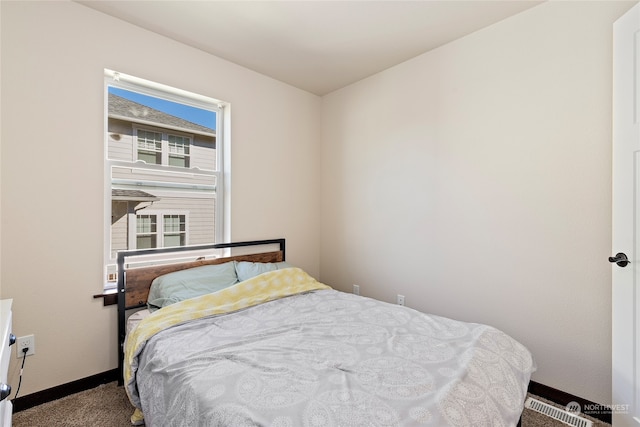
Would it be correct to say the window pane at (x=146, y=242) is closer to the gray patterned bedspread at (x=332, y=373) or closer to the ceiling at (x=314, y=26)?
the gray patterned bedspread at (x=332, y=373)

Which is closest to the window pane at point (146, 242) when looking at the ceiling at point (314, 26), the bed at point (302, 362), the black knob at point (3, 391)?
the bed at point (302, 362)

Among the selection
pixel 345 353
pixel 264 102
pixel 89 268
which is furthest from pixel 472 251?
pixel 89 268

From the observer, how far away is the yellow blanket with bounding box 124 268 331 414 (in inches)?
64.5

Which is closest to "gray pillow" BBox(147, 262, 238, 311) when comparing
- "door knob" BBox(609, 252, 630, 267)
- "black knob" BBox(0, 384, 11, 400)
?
"black knob" BBox(0, 384, 11, 400)

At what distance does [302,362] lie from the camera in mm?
1321

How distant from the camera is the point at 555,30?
1.91 m

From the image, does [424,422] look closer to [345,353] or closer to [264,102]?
[345,353]

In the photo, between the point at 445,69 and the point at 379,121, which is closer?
the point at 445,69

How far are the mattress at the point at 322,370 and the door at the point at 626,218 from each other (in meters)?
0.52

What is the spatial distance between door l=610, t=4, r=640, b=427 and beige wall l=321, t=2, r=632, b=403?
0.20 meters

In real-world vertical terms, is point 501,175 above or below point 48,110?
below

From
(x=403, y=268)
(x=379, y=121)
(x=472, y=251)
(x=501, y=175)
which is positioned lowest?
(x=403, y=268)

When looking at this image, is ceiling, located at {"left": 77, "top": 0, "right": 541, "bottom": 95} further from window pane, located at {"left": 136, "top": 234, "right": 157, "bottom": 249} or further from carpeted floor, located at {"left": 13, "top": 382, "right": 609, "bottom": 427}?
carpeted floor, located at {"left": 13, "top": 382, "right": 609, "bottom": 427}

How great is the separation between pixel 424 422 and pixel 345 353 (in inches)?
19.7
